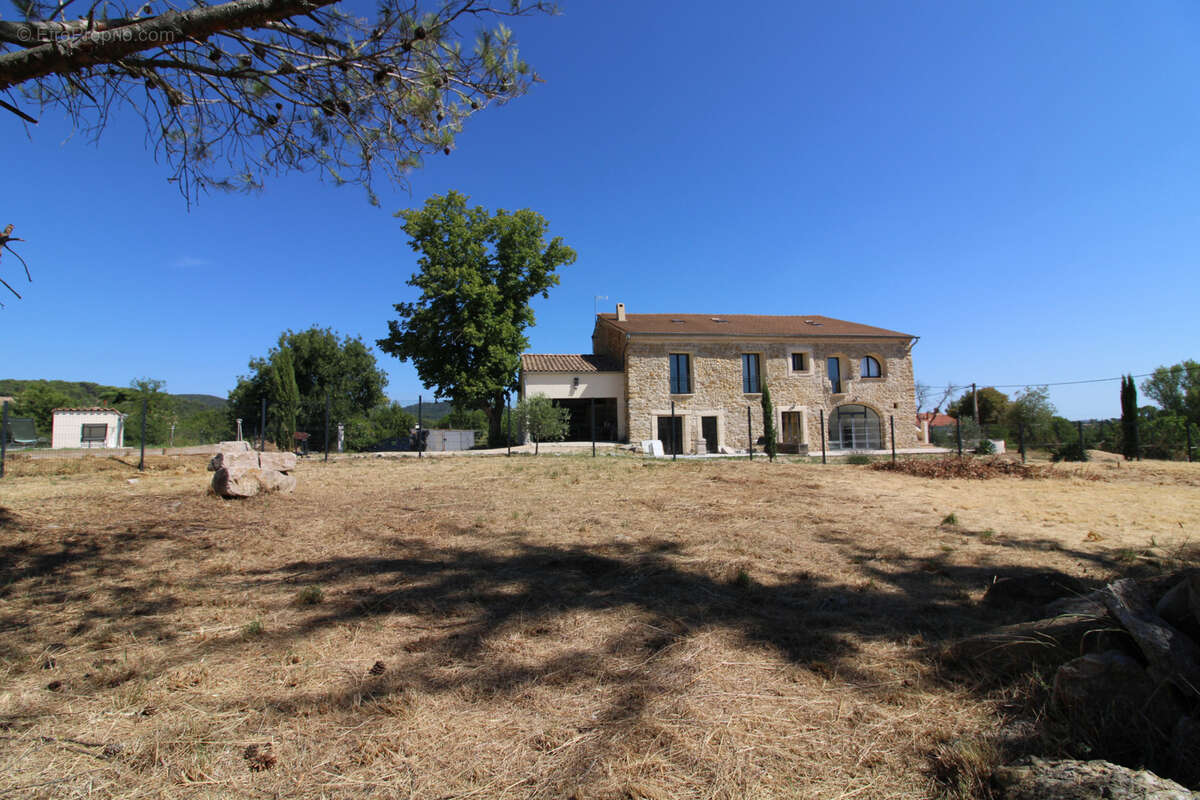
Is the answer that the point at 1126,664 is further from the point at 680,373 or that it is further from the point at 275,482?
the point at 680,373

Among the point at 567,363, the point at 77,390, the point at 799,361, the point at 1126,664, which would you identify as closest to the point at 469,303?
the point at 567,363

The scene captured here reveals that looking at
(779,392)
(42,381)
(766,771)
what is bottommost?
(766,771)

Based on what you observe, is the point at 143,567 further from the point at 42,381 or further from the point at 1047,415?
the point at 42,381

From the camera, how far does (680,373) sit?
85.3 feet

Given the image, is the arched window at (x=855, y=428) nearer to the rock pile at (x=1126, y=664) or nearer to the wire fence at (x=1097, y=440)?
the wire fence at (x=1097, y=440)

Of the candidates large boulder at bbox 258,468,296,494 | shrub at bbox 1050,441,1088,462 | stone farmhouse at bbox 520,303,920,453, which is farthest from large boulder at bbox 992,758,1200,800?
stone farmhouse at bbox 520,303,920,453

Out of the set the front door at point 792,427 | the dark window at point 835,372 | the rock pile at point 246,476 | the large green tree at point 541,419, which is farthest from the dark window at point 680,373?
the rock pile at point 246,476

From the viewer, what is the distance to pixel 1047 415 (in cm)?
3111

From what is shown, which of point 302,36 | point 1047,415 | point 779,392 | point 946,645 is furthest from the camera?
point 1047,415

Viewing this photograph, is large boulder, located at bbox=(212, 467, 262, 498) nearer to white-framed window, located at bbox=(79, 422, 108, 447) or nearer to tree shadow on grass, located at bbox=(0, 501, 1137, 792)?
tree shadow on grass, located at bbox=(0, 501, 1137, 792)

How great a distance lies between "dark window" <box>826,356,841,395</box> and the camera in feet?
90.3

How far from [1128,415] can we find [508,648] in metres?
25.0

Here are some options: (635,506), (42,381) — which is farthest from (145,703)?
(42,381)

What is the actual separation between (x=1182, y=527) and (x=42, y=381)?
65220 millimetres
